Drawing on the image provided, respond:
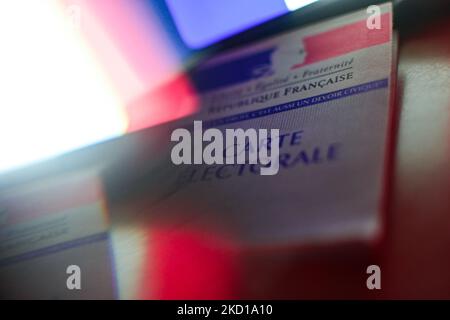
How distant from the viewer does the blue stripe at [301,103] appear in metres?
0.67

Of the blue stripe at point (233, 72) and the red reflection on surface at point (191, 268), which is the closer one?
the red reflection on surface at point (191, 268)

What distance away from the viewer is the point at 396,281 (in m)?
0.54

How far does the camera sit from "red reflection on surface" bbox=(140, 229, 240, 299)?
1.95 feet

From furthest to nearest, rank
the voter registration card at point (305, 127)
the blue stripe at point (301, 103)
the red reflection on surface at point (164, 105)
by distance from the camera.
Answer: the red reflection on surface at point (164, 105)
the blue stripe at point (301, 103)
the voter registration card at point (305, 127)

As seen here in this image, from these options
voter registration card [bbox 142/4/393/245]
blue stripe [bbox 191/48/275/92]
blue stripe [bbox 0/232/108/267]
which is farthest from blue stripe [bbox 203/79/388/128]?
blue stripe [bbox 0/232/108/267]

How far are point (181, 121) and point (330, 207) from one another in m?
0.33

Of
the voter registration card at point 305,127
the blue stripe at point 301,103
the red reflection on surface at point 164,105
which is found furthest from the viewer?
the red reflection on surface at point 164,105

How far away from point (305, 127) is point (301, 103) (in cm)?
6

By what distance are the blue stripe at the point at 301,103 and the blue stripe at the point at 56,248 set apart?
0.22 metres

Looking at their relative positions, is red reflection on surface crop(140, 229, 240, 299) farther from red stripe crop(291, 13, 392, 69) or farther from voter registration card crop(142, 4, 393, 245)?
red stripe crop(291, 13, 392, 69)

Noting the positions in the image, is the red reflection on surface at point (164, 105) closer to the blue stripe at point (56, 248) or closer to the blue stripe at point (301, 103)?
the blue stripe at point (301, 103)

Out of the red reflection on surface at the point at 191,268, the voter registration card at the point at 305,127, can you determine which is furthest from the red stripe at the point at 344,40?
the red reflection on surface at the point at 191,268

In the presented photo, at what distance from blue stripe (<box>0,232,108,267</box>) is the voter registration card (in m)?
0.10

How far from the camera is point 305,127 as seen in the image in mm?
679
